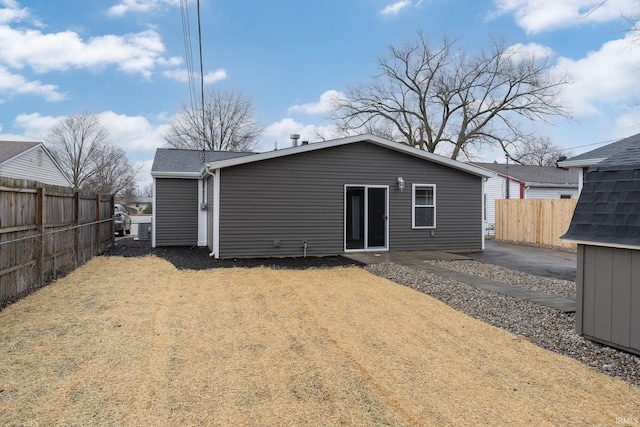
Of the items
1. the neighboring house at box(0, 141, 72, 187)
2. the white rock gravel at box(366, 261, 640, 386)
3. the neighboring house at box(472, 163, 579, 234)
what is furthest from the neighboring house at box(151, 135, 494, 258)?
the neighboring house at box(472, 163, 579, 234)

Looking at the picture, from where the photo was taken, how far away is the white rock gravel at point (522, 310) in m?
3.90

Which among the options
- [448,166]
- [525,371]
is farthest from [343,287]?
[448,166]

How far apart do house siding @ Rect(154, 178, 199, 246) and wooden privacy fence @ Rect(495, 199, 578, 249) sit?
39.4 feet

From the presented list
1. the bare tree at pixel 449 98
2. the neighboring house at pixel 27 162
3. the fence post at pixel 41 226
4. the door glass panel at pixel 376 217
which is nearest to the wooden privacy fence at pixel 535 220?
the door glass panel at pixel 376 217

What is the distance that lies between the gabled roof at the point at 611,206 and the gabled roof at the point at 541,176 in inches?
774

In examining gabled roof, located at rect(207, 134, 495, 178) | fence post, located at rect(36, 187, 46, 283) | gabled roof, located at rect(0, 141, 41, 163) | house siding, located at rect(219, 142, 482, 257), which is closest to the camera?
fence post, located at rect(36, 187, 46, 283)

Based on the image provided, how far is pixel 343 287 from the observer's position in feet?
23.4

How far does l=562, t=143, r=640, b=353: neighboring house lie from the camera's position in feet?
12.8

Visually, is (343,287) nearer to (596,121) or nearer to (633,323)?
(633,323)

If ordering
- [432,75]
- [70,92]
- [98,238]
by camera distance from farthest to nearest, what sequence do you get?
[432,75]
[70,92]
[98,238]

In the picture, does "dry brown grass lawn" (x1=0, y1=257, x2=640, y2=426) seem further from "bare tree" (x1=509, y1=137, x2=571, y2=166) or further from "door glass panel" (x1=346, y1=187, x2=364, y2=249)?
A: "bare tree" (x1=509, y1=137, x2=571, y2=166)

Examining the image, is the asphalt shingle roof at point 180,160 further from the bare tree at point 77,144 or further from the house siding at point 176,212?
the bare tree at point 77,144

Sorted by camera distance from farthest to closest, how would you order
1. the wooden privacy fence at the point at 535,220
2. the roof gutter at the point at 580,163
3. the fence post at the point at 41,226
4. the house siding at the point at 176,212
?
the wooden privacy fence at the point at 535,220 < the house siding at the point at 176,212 < the roof gutter at the point at 580,163 < the fence post at the point at 41,226

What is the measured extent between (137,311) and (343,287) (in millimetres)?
3302
